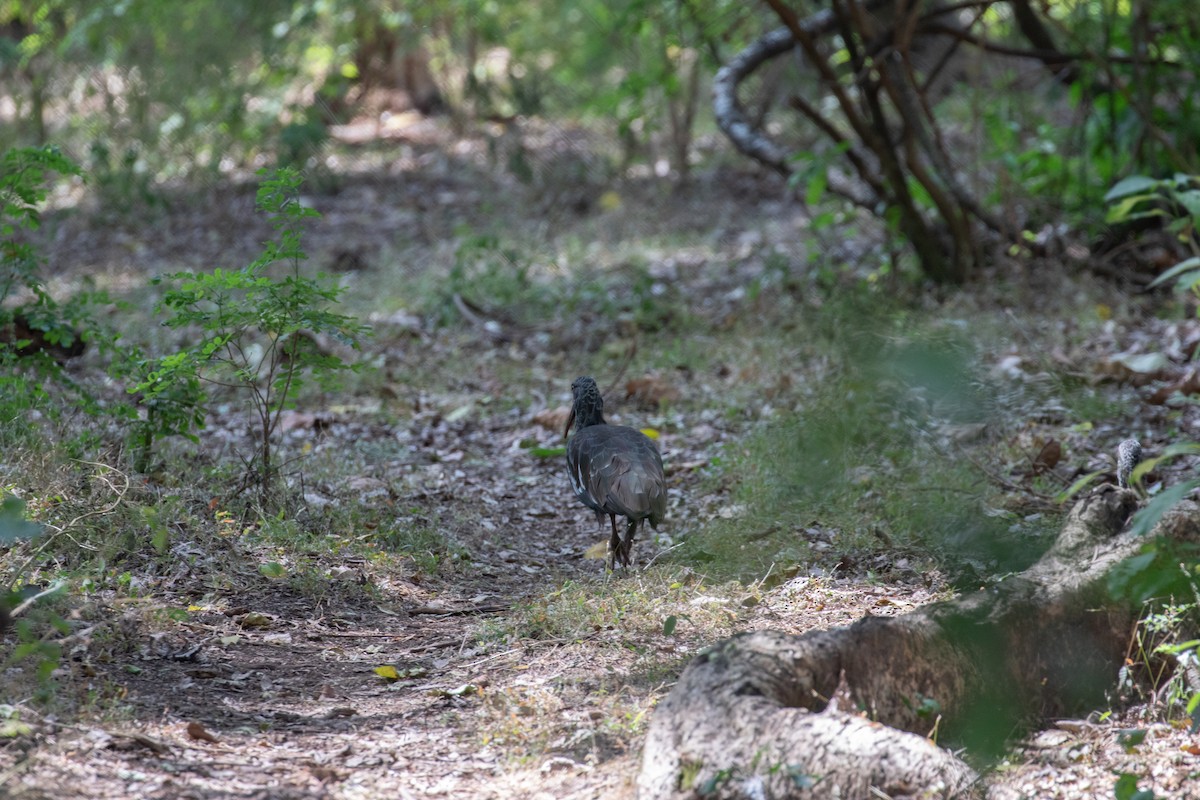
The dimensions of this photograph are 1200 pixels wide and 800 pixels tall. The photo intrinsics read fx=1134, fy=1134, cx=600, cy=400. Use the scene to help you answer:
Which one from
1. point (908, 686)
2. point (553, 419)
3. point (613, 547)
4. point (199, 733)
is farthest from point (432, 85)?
point (908, 686)

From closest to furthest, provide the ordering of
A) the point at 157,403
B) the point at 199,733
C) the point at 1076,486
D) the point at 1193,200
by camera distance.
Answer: the point at 199,733, the point at 1076,486, the point at 157,403, the point at 1193,200

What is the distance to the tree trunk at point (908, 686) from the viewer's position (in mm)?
2719

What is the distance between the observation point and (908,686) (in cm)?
327

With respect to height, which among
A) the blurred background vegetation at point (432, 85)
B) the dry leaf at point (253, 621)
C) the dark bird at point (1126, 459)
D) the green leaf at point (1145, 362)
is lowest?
the dry leaf at point (253, 621)

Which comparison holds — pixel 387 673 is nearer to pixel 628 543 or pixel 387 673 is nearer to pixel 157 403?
pixel 628 543

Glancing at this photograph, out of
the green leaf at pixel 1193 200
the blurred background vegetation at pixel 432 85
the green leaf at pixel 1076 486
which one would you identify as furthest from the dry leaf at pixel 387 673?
the blurred background vegetation at pixel 432 85

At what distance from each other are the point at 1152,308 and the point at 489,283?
501 cm

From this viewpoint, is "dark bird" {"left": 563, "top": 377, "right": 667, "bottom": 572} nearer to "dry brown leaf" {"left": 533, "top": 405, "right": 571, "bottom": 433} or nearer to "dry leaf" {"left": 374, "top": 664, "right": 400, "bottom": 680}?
"dry leaf" {"left": 374, "top": 664, "right": 400, "bottom": 680}

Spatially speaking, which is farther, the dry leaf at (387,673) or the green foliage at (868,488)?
the dry leaf at (387,673)

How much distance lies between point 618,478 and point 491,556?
2.91 ft

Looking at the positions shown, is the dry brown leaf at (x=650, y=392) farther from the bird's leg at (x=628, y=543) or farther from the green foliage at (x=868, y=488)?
the bird's leg at (x=628, y=543)

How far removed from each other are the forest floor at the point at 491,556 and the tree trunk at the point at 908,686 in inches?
6.1

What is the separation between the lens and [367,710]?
3561mm

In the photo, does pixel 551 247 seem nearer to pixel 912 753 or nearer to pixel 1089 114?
pixel 1089 114
